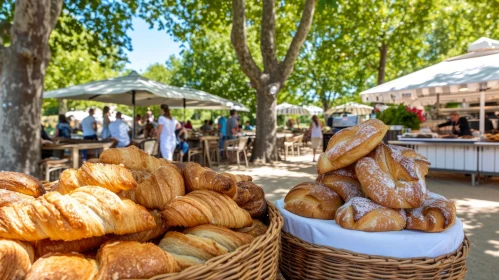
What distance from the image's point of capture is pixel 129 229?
3.77ft

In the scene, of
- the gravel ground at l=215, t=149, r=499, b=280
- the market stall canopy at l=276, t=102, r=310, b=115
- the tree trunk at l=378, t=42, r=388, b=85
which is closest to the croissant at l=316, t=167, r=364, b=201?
the gravel ground at l=215, t=149, r=499, b=280

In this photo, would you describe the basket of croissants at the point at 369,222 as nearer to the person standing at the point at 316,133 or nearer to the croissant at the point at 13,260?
the croissant at the point at 13,260

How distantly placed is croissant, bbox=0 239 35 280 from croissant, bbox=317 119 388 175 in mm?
1377

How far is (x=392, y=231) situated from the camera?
143 centimetres

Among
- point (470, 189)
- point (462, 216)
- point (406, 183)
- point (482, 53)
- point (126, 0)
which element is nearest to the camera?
point (406, 183)

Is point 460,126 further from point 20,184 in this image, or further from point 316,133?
point 20,184

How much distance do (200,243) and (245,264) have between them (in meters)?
0.17

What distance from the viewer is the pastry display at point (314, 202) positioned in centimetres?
164

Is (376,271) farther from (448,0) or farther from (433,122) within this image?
(448,0)

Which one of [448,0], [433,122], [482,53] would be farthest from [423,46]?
[482,53]

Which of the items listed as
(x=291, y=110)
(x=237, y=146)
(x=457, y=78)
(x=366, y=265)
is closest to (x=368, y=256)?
(x=366, y=265)

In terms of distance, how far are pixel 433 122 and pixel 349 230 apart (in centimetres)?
1261

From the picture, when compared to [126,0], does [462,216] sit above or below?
below

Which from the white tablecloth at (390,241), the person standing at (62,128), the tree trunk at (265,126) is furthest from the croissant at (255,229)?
the person standing at (62,128)
